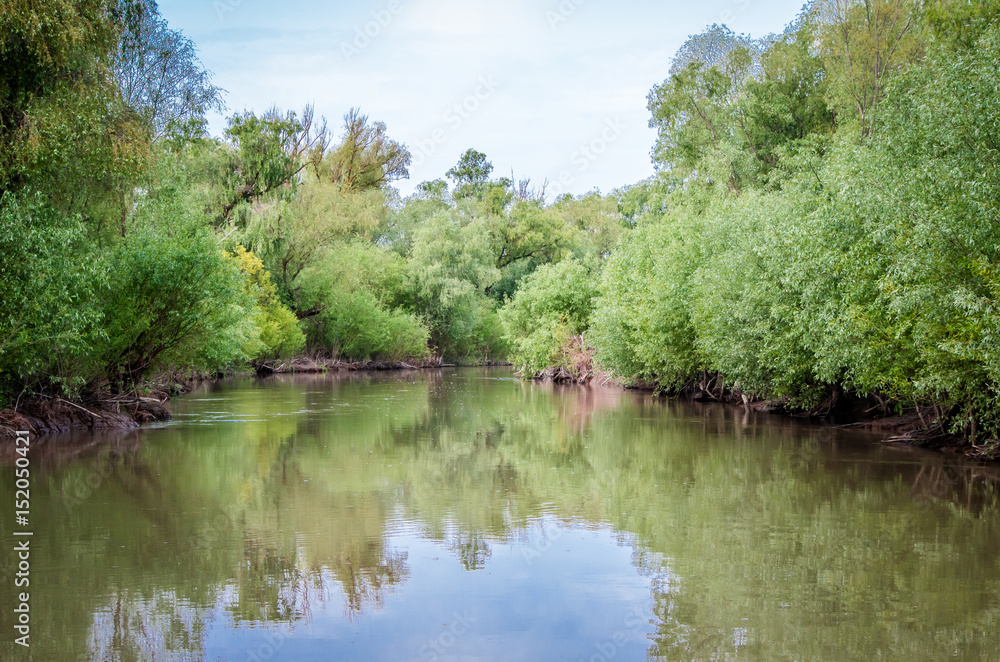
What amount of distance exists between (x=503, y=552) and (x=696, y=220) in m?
22.3

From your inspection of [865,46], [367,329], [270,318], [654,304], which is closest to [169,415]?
[654,304]

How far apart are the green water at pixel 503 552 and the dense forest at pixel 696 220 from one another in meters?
2.41

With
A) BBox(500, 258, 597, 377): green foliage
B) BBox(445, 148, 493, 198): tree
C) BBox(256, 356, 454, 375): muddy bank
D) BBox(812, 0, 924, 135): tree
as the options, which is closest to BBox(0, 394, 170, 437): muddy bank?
BBox(812, 0, 924, 135): tree

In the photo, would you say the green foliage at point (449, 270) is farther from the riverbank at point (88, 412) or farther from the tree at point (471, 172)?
the riverbank at point (88, 412)

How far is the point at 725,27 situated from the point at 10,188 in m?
36.3

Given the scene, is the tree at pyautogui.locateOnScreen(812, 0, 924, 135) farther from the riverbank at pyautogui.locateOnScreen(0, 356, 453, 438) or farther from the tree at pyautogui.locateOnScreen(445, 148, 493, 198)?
the tree at pyautogui.locateOnScreen(445, 148, 493, 198)

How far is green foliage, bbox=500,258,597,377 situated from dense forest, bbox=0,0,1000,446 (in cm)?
17

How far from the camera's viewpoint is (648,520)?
1048cm

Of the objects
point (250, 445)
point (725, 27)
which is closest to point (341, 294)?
point (725, 27)

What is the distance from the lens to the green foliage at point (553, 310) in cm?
4456

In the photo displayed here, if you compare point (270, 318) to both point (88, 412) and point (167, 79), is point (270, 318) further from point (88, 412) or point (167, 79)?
point (88, 412)

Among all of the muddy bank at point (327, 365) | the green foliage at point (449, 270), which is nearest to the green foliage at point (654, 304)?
the green foliage at point (449, 270)

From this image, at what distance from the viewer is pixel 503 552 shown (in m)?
8.95

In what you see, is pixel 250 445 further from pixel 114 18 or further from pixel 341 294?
pixel 341 294
